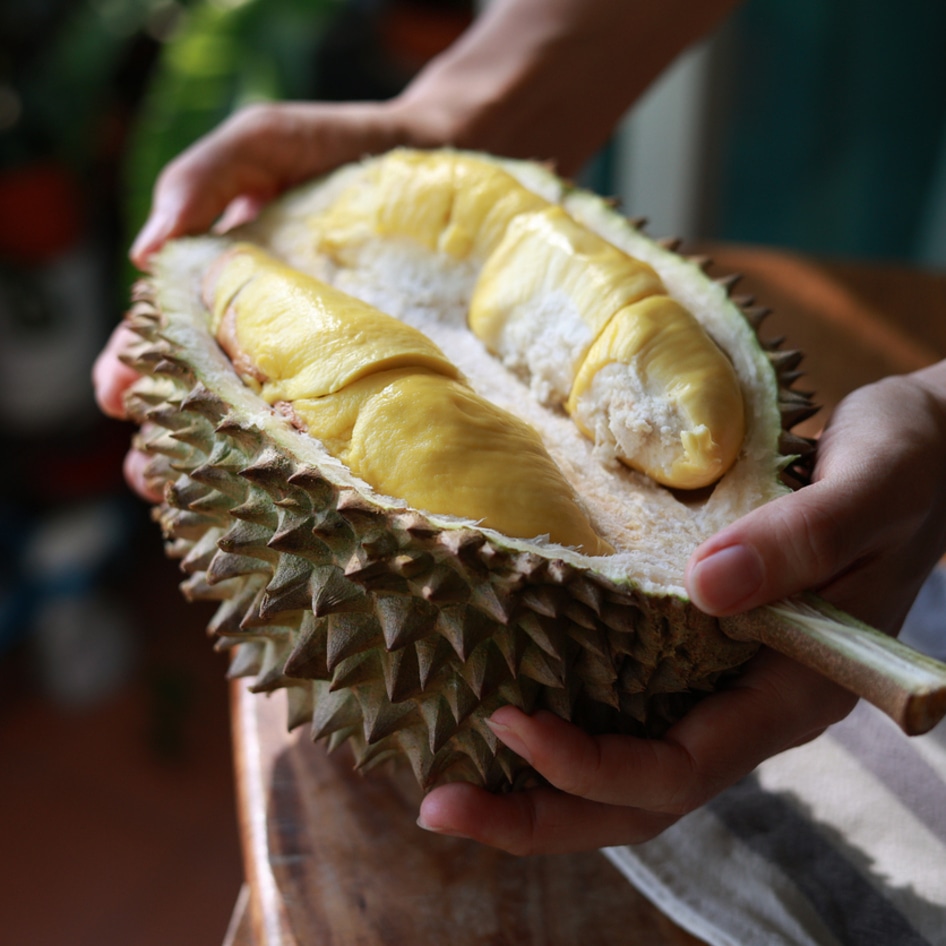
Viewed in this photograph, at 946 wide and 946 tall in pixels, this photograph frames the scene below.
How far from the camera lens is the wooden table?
3.45 ft

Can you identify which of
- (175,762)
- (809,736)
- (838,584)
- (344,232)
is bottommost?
(175,762)

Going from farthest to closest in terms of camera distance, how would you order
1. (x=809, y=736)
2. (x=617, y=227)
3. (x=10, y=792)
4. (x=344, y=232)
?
(x=10, y=792) < (x=344, y=232) < (x=617, y=227) < (x=809, y=736)

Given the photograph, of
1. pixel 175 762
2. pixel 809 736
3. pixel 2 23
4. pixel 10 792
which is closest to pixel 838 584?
pixel 809 736

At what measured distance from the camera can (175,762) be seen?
2510 millimetres

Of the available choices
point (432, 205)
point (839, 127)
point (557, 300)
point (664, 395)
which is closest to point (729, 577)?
point (664, 395)

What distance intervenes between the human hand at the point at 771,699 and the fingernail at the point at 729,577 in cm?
1

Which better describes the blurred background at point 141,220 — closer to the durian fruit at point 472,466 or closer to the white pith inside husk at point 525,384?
the white pith inside husk at point 525,384

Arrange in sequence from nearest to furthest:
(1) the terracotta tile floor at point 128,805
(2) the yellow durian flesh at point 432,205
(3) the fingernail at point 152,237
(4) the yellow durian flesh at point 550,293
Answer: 1. (4) the yellow durian flesh at point 550,293
2. (2) the yellow durian flesh at point 432,205
3. (3) the fingernail at point 152,237
4. (1) the terracotta tile floor at point 128,805

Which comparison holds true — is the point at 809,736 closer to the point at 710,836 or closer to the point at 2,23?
the point at 710,836

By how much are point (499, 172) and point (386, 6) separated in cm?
198

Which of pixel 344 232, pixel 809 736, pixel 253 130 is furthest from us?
pixel 253 130

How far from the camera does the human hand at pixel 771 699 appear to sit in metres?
0.85

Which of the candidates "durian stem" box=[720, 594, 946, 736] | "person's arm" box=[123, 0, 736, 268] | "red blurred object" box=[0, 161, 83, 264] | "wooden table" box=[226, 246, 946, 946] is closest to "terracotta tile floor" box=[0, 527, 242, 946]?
"red blurred object" box=[0, 161, 83, 264]

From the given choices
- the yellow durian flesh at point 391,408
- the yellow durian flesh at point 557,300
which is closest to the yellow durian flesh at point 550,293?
the yellow durian flesh at point 557,300
